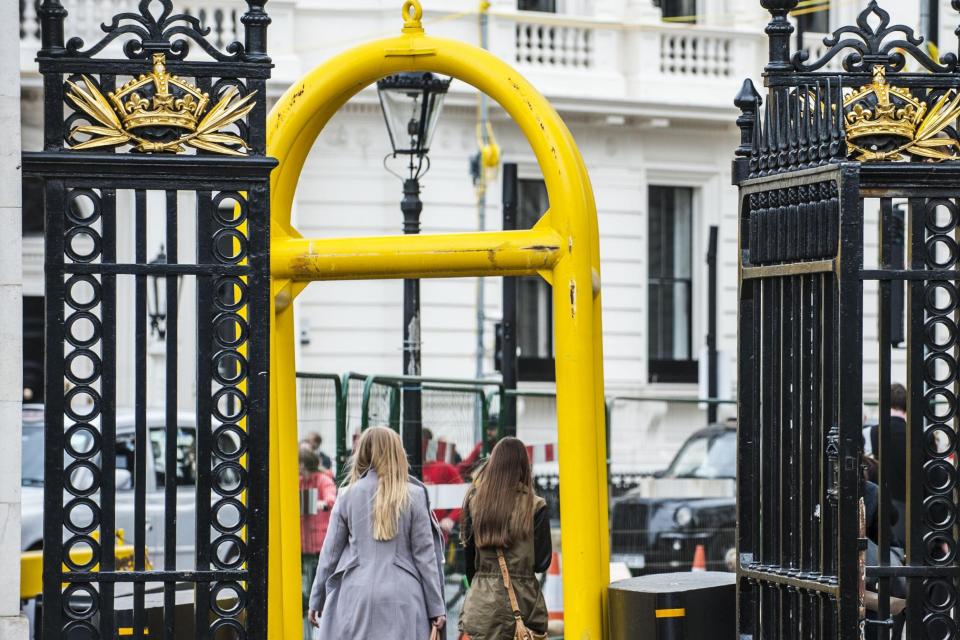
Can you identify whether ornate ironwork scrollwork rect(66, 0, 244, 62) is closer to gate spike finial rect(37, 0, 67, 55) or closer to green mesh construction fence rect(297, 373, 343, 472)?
gate spike finial rect(37, 0, 67, 55)

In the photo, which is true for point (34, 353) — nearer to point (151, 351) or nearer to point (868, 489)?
point (151, 351)

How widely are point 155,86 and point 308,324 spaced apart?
19.5 meters

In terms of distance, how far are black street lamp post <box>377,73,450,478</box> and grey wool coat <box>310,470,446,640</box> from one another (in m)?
3.12

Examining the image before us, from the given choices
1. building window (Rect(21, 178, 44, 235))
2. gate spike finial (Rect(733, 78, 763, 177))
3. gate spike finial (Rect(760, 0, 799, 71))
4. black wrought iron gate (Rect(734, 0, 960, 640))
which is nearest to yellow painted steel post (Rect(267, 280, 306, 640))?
black wrought iron gate (Rect(734, 0, 960, 640))

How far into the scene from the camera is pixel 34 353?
2684 centimetres

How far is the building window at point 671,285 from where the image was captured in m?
29.3

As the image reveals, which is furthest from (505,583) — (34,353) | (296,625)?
(34,353)

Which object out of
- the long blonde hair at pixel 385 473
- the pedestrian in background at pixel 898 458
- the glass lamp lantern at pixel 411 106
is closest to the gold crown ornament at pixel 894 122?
the long blonde hair at pixel 385 473

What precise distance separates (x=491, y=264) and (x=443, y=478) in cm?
536

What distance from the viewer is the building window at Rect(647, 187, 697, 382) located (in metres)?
29.3

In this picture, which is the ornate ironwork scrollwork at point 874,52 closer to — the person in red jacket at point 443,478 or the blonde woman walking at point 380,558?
the blonde woman walking at point 380,558

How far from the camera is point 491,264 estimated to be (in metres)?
7.70

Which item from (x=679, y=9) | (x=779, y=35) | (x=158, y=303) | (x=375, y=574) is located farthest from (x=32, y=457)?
(x=679, y=9)

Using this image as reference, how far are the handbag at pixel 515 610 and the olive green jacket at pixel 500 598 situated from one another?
0.07ft
